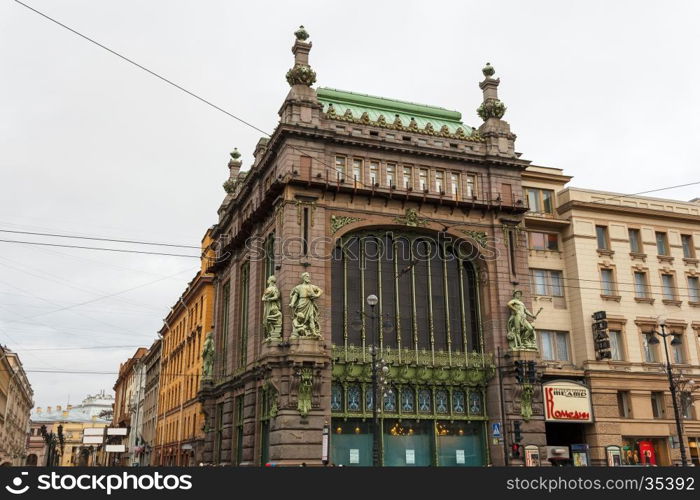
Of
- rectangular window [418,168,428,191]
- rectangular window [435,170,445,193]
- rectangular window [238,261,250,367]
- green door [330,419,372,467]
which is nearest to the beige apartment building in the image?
rectangular window [435,170,445,193]

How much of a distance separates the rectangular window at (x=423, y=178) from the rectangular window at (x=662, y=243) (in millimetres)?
18005

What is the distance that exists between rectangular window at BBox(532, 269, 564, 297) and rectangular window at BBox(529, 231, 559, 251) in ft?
5.21

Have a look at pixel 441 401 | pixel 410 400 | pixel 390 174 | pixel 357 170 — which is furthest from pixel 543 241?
pixel 410 400

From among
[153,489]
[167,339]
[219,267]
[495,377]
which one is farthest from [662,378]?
[167,339]

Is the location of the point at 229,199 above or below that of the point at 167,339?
above

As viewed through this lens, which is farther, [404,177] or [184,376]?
[184,376]

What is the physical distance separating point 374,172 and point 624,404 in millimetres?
21293

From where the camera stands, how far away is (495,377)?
127 feet

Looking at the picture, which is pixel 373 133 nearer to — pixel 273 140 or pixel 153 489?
pixel 273 140

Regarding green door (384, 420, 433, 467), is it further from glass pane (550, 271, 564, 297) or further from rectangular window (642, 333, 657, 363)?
rectangular window (642, 333, 657, 363)

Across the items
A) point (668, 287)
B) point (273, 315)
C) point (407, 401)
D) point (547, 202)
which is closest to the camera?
point (273, 315)

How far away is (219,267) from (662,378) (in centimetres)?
3238

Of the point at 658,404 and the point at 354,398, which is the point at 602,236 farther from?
the point at 354,398

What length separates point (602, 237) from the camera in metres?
46.1
